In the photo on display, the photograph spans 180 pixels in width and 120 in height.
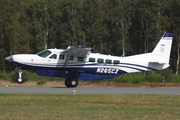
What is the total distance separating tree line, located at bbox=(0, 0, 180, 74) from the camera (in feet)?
190

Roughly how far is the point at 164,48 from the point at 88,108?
58.6ft

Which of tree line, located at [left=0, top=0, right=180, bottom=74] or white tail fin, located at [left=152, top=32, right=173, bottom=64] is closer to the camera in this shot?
white tail fin, located at [left=152, top=32, right=173, bottom=64]

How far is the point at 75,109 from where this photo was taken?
1767 centimetres

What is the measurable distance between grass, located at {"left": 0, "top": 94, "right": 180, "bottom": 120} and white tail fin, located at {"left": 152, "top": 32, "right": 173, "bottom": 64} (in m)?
12.5

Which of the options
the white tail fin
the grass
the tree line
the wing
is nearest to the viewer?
the grass

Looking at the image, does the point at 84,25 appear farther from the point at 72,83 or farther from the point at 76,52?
the point at 72,83

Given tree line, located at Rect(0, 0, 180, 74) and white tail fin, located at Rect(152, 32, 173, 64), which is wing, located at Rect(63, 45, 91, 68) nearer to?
white tail fin, located at Rect(152, 32, 173, 64)

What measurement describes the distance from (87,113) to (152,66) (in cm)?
1920

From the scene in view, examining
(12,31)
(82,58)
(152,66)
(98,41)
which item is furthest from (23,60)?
(98,41)

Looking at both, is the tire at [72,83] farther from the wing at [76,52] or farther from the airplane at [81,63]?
the wing at [76,52]

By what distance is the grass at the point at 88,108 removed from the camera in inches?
617

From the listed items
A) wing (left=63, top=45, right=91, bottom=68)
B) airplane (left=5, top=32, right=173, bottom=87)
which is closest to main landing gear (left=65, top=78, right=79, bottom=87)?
airplane (left=5, top=32, right=173, bottom=87)

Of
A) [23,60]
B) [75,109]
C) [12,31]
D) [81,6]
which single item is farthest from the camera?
[81,6]

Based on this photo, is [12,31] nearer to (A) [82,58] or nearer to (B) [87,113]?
(A) [82,58]
